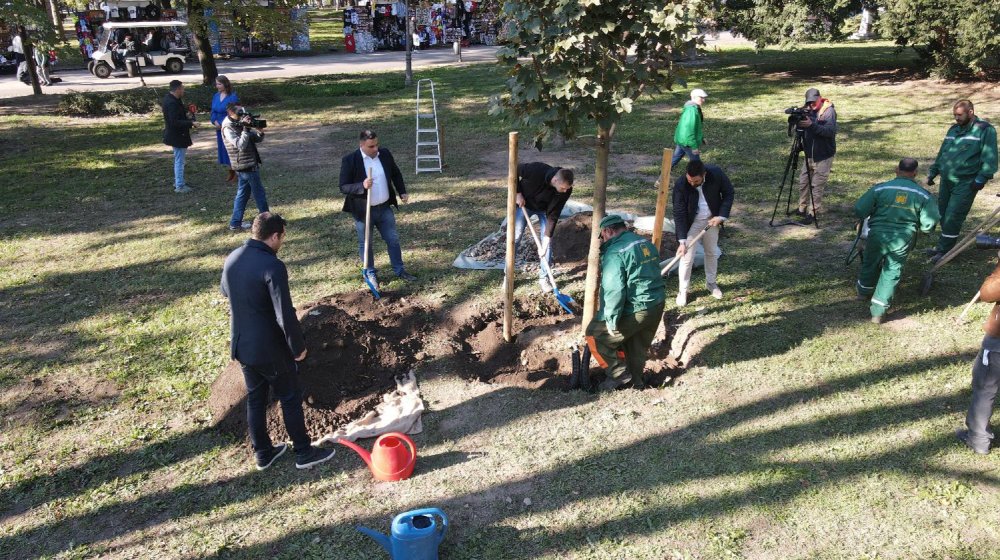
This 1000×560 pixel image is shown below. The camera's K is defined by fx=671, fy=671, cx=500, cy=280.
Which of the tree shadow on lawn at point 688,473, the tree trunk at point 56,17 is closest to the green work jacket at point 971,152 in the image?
the tree shadow on lawn at point 688,473

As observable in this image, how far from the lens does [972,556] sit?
4.16 metres

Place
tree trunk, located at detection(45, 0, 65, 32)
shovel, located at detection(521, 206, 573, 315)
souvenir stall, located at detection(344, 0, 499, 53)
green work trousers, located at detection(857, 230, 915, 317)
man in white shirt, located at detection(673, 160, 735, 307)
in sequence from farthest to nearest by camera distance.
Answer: souvenir stall, located at detection(344, 0, 499, 53)
tree trunk, located at detection(45, 0, 65, 32)
shovel, located at detection(521, 206, 573, 315)
man in white shirt, located at detection(673, 160, 735, 307)
green work trousers, located at detection(857, 230, 915, 317)

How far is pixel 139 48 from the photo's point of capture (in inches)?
1024

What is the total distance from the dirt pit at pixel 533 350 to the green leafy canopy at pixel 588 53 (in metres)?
2.32

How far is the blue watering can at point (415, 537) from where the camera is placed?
3934 mm

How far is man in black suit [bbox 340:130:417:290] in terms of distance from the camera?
758 centimetres

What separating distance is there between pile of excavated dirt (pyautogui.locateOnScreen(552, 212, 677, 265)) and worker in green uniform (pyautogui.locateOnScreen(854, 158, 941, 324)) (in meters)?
2.40

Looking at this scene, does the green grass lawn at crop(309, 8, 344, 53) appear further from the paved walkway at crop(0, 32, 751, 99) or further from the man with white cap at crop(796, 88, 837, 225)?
the man with white cap at crop(796, 88, 837, 225)

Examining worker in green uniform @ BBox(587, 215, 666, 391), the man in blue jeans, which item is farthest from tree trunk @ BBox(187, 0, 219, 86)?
worker in green uniform @ BBox(587, 215, 666, 391)

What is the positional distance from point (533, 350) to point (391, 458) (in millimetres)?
2366

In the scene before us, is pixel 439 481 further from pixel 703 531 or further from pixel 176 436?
pixel 176 436

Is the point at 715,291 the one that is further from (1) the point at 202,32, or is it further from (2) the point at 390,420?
(1) the point at 202,32

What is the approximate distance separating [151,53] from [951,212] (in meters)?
27.8

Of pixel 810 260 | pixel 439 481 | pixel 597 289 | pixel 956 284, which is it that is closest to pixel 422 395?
pixel 439 481
